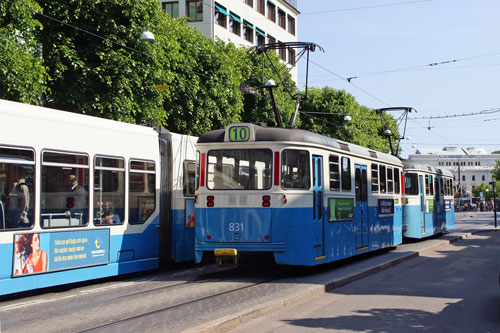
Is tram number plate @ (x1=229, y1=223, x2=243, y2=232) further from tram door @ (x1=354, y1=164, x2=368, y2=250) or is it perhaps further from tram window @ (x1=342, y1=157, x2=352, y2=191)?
tram door @ (x1=354, y1=164, x2=368, y2=250)

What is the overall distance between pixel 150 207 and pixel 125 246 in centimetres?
118

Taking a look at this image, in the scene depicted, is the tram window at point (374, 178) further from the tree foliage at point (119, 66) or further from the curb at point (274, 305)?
the tree foliage at point (119, 66)

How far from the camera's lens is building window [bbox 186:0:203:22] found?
42.1 m

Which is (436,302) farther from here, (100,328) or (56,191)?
(56,191)

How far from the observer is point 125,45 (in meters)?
20.4

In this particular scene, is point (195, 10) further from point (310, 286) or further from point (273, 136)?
point (310, 286)

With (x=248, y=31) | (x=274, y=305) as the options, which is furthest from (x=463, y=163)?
(x=274, y=305)

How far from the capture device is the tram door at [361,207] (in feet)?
51.2

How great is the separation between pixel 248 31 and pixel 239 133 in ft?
116

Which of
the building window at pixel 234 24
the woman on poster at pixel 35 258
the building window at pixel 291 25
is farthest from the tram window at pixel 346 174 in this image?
the building window at pixel 291 25

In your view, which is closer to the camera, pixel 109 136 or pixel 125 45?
pixel 109 136

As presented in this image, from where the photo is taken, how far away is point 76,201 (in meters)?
11.1

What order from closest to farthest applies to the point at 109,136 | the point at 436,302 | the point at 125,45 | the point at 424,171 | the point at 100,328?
1. the point at 100,328
2. the point at 436,302
3. the point at 109,136
4. the point at 125,45
5. the point at 424,171

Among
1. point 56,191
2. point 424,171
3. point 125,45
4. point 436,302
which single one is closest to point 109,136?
point 56,191
